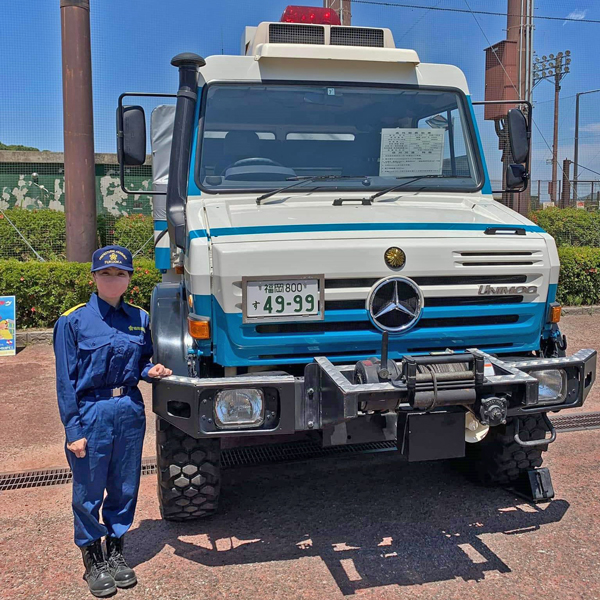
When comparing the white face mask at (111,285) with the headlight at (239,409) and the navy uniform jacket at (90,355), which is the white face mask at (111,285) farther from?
the headlight at (239,409)

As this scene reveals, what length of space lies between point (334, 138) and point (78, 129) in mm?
6876

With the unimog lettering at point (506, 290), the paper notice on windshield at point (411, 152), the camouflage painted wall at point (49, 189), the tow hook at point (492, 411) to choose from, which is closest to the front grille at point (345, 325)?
the unimog lettering at point (506, 290)

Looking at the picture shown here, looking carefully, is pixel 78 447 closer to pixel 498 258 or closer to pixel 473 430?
pixel 473 430

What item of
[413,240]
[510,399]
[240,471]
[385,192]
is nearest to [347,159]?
[385,192]

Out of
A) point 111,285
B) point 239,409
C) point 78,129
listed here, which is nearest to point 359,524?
point 239,409

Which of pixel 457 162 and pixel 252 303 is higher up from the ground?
pixel 457 162

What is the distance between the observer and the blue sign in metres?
8.24

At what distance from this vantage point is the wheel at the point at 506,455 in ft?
13.6

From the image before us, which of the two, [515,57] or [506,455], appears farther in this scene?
[515,57]

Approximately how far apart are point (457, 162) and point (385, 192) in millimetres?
714

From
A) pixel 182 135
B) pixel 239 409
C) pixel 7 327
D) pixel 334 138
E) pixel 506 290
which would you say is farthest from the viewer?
pixel 7 327

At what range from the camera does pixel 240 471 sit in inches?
191

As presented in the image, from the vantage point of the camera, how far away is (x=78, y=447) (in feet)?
10.3

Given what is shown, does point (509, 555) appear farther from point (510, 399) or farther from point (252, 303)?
point (252, 303)
